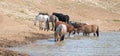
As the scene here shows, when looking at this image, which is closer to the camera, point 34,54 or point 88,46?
point 34,54

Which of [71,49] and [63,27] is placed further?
[63,27]

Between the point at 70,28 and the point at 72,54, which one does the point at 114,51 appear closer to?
the point at 72,54

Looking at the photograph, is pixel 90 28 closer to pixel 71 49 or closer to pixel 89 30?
pixel 89 30

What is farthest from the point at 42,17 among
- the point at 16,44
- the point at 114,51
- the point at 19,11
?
the point at 114,51

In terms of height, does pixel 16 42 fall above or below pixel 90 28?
below

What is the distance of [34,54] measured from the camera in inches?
Answer: 703

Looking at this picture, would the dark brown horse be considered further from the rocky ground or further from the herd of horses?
the rocky ground

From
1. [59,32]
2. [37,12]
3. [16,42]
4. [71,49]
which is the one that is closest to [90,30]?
[59,32]

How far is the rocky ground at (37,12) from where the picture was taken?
24420mm

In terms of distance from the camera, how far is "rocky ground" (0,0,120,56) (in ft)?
80.1

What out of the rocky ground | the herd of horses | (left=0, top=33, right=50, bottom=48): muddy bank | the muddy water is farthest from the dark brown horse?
the muddy water

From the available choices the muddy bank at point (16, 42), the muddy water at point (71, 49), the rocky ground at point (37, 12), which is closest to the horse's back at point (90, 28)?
the rocky ground at point (37, 12)

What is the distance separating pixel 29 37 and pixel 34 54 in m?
6.93

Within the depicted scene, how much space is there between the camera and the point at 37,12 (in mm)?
40625
